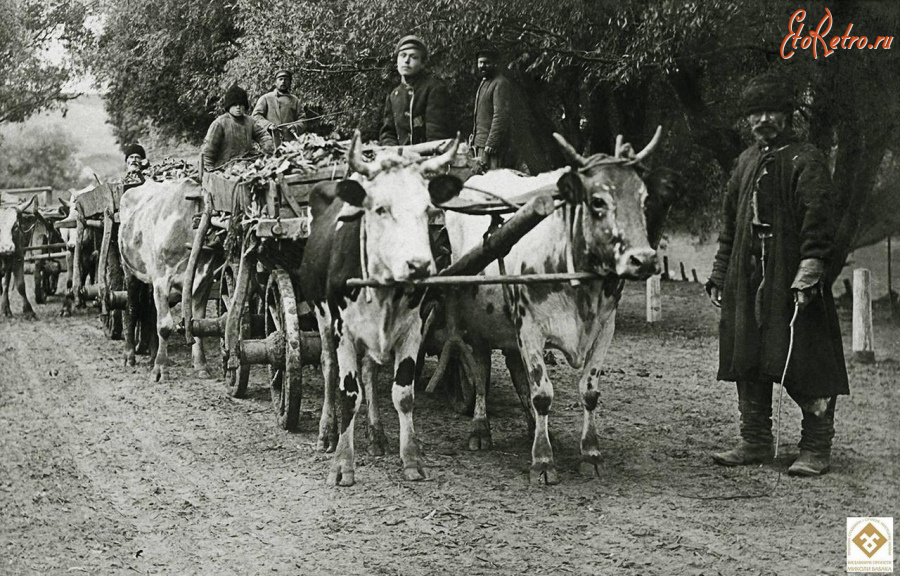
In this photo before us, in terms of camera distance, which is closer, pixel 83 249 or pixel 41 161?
pixel 83 249

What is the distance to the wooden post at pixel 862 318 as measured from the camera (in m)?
11.4

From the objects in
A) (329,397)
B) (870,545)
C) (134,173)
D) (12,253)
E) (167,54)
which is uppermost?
(167,54)

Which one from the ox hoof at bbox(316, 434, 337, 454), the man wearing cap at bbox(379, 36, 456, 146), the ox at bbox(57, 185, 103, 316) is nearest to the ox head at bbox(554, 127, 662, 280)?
the ox hoof at bbox(316, 434, 337, 454)

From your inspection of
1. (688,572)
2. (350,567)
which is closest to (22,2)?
(350,567)

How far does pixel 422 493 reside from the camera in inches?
265

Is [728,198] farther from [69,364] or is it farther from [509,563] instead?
[69,364]

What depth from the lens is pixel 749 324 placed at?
714cm

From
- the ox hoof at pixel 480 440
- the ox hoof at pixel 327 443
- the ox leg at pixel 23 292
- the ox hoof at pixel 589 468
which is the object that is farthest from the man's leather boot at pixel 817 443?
the ox leg at pixel 23 292

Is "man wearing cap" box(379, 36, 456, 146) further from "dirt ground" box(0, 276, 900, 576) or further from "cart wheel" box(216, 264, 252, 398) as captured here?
"dirt ground" box(0, 276, 900, 576)

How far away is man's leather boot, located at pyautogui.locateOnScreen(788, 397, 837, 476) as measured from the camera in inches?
274

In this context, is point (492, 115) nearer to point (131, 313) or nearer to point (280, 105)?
point (280, 105)

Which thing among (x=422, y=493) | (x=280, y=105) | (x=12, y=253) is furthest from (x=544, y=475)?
(x=12, y=253)

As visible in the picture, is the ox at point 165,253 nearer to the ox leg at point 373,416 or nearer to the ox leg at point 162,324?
the ox leg at point 162,324

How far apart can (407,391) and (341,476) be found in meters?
0.75
